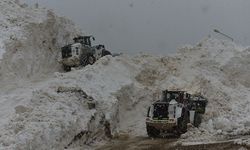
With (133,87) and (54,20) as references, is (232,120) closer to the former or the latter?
(133,87)

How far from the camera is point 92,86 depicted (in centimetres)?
3366

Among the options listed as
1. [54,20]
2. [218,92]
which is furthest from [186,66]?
[54,20]

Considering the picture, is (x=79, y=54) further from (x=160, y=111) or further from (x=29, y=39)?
(x=160, y=111)

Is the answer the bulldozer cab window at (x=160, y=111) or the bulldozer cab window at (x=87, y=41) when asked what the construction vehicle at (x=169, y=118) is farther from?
the bulldozer cab window at (x=87, y=41)

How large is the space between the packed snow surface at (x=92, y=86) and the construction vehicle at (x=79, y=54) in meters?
1.07

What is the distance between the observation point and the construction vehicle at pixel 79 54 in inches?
1606

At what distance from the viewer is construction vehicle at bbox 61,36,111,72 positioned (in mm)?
40781

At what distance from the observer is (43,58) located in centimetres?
4181

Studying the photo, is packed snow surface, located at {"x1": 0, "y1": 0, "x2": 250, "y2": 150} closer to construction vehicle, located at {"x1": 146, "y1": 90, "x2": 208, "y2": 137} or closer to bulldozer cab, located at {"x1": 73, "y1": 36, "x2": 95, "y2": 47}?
construction vehicle, located at {"x1": 146, "y1": 90, "x2": 208, "y2": 137}

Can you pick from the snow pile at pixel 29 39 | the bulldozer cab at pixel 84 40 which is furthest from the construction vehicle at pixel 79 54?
the snow pile at pixel 29 39

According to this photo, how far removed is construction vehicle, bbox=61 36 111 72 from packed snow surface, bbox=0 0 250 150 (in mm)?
1074

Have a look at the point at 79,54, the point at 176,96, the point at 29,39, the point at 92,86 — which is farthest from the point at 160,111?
the point at 29,39

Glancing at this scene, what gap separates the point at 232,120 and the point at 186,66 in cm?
1402

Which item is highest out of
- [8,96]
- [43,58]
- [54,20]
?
[54,20]
